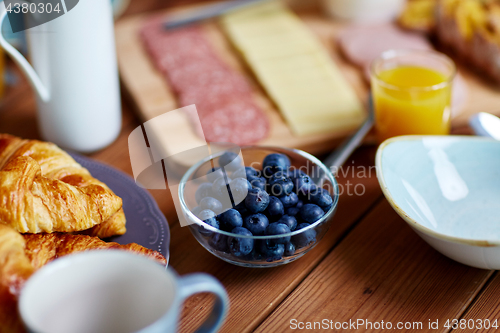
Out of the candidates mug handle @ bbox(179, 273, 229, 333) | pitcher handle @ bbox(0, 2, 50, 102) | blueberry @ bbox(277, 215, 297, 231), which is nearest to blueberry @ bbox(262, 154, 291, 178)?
blueberry @ bbox(277, 215, 297, 231)

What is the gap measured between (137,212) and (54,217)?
174mm

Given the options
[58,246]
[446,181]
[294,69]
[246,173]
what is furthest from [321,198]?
[294,69]

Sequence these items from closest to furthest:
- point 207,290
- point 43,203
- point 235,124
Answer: point 207,290, point 43,203, point 235,124

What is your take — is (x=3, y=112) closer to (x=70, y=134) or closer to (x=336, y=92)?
(x=70, y=134)

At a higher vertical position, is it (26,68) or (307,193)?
(26,68)

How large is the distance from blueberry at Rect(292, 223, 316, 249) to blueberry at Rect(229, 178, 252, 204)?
98mm

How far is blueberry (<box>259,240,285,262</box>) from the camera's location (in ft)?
2.24

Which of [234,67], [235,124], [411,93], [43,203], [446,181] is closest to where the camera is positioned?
[43,203]

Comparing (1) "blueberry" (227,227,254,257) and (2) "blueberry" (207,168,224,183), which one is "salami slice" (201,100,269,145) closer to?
(2) "blueberry" (207,168,224,183)

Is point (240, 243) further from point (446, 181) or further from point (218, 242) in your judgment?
point (446, 181)

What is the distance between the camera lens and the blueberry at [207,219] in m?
0.70

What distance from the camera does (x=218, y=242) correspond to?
70 cm

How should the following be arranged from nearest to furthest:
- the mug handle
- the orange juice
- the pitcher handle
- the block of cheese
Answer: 1. the mug handle
2. the pitcher handle
3. the orange juice
4. the block of cheese

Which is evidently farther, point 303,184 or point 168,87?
point 168,87
